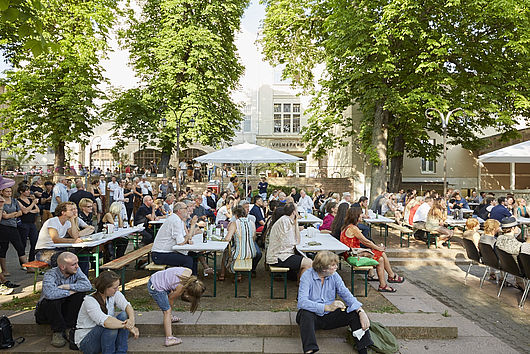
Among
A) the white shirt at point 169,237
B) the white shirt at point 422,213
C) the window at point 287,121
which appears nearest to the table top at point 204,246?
the white shirt at point 169,237

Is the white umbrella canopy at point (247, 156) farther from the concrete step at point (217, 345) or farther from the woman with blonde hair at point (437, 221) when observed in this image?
the concrete step at point (217, 345)

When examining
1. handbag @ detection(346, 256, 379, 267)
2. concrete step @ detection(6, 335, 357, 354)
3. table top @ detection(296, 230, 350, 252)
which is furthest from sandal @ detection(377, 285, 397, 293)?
concrete step @ detection(6, 335, 357, 354)

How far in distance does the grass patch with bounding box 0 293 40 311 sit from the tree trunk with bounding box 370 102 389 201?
15.1 meters

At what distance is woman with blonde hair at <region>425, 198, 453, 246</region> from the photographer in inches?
422

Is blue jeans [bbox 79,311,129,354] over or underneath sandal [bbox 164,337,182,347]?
over

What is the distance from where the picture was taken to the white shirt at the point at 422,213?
38.1ft

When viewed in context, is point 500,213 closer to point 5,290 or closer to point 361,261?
point 361,261

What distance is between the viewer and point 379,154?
1864 centimetres

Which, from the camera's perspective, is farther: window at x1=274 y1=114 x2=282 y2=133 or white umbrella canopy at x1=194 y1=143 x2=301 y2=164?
window at x1=274 y1=114 x2=282 y2=133

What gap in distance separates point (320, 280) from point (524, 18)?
1573 centimetres

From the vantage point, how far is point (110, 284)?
4.42 meters

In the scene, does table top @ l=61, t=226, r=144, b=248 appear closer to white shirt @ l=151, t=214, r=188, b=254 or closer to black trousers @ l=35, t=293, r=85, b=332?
white shirt @ l=151, t=214, r=188, b=254

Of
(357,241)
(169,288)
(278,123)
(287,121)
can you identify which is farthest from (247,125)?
(169,288)

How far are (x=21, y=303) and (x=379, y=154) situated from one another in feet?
51.7
